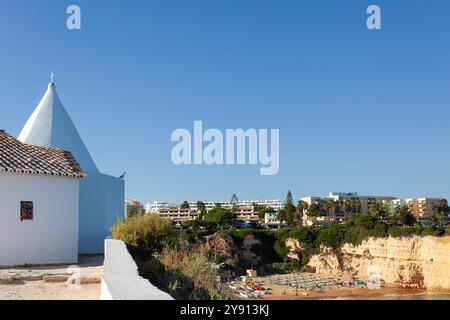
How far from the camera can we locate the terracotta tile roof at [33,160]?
10578mm

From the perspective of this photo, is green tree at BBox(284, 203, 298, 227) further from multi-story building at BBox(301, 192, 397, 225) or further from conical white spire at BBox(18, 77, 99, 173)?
conical white spire at BBox(18, 77, 99, 173)

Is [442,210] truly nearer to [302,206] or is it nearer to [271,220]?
[302,206]

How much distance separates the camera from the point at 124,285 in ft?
12.5

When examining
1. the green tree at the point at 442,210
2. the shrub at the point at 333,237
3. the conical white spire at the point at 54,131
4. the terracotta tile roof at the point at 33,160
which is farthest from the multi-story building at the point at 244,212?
the terracotta tile roof at the point at 33,160

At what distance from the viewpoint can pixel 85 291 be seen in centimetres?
665

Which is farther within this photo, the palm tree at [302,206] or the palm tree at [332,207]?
the palm tree at [332,207]

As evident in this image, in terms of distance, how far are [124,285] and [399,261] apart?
150ft

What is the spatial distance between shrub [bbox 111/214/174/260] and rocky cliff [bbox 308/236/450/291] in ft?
127

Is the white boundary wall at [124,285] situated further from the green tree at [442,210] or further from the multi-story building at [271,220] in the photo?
the multi-story building at [271,220]

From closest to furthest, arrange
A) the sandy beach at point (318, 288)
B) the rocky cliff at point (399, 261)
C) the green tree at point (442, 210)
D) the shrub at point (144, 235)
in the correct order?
the shrub at point (144, 235), the sandy beach at point (318, 288), the rocky cliff at point (399, 261), the green tree at point (442, 210)

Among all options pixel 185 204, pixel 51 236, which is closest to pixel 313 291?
pixel 51 236

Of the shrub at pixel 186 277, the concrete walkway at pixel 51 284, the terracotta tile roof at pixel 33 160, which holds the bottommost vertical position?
the concrete walkway at pixel 51 284

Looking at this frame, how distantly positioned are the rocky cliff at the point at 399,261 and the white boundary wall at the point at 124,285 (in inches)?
1677

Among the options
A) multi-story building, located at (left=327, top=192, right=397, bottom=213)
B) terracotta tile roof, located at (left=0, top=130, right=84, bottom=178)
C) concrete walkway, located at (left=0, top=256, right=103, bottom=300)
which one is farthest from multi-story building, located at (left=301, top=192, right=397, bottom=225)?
concrete walkway, located at (left=0, top=256, right=103, bottom=300)
